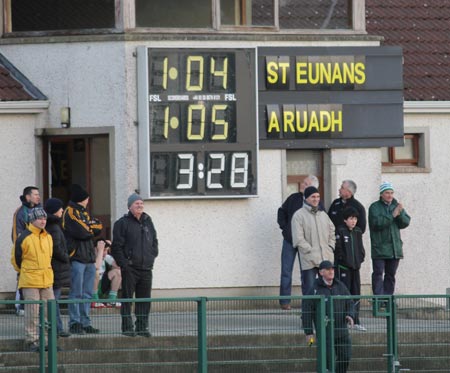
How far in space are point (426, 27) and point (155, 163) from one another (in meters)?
5.93

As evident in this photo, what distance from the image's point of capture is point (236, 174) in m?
21.2

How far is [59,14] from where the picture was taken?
69.8 ft

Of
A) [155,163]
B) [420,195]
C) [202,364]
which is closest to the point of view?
[202,364]

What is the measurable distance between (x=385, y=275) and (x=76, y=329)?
5.57 meters

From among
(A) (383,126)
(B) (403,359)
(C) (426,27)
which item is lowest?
(B) (403,359)

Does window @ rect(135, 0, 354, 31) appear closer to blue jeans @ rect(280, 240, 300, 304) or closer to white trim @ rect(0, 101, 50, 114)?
white trim @ rect(0, 101, 50, 114)

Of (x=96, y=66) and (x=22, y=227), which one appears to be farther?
(x=96, y=66)

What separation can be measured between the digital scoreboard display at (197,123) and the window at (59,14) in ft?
2.59

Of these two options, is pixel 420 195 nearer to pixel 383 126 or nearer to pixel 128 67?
pixel 383 126

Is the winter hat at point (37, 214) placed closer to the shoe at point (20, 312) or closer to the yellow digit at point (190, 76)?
the shoe at point (20, 312)

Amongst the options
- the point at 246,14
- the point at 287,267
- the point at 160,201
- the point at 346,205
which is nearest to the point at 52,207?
the point at 160,201

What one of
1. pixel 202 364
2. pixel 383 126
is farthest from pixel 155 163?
pixel 202 364

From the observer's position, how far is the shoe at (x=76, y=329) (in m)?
17.1

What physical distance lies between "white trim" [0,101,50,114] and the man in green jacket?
15.1 ft
